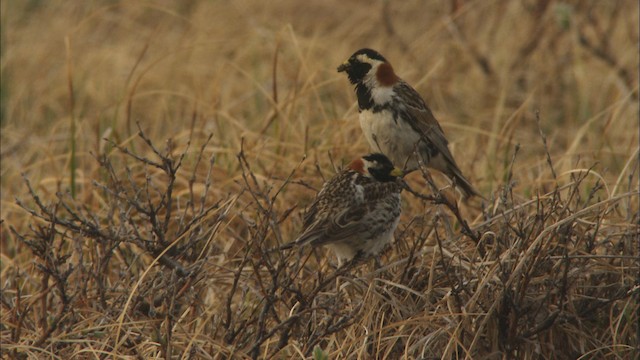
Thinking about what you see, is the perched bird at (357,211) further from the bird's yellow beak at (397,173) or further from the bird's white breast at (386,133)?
the bird's white breast at (386,133)

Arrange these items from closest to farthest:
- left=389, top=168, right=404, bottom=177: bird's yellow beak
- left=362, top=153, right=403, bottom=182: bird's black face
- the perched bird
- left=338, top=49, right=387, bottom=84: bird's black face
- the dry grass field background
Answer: the dry grass field background < left=389, top=168, right=404, bottom=177: bird's yellow beak < the perched bird < left=362, top=153, right=403, bottom=182: bird's black face < left=338, top=49, right=387, bottom=84: bird's black face

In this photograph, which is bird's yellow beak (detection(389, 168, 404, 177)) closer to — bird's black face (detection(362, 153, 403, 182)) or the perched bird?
the perched bird

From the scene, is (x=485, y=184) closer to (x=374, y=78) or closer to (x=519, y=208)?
(x=374, y=78)

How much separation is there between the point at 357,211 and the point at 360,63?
43.7 inches

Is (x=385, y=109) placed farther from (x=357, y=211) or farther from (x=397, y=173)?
(x=397, y=173)

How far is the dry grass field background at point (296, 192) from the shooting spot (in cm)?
482

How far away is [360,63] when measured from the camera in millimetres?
6125

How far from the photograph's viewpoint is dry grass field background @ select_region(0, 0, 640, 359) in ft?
15.8

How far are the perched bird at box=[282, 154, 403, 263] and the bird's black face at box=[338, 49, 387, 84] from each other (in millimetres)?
701

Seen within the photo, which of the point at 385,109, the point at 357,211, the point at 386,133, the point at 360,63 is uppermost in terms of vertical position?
the point at 360,63

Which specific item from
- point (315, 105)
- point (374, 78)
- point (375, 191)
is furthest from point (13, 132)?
point (375, 191)

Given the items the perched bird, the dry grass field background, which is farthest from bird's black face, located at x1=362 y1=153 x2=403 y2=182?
the dry grass field background

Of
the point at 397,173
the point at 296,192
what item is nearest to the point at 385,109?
the point at 296,192

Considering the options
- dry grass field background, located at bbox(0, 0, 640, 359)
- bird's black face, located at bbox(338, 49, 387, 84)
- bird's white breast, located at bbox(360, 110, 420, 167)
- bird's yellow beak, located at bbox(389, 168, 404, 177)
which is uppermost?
bird's black face, located at bbox(338, 49, 387, 84)
